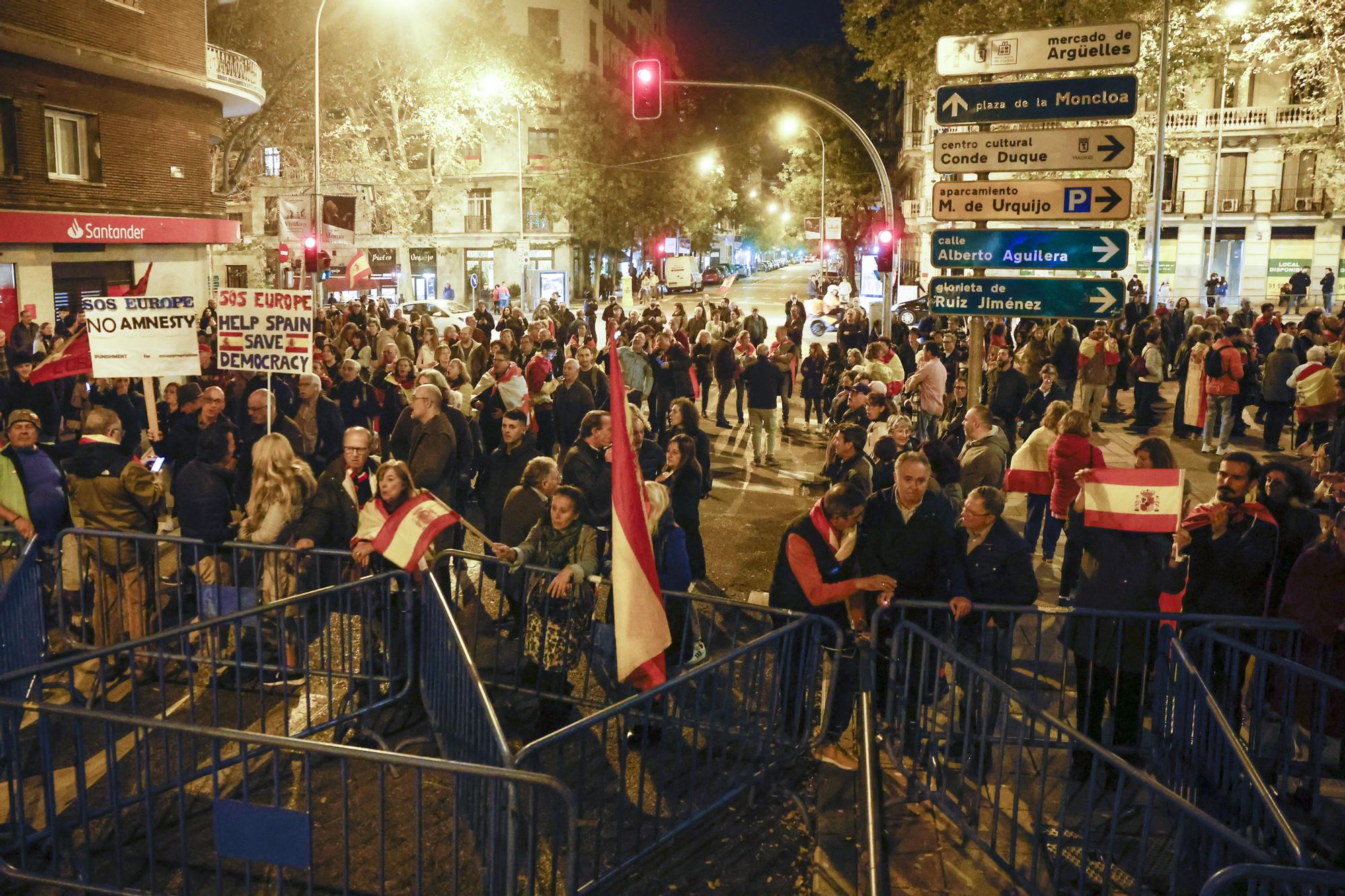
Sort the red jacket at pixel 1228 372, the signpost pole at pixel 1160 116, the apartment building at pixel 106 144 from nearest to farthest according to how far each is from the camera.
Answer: the red jacket at pixel 1228 372 → the apartment building at pixel 106 144 → the signpost pole at pixel 1160 116

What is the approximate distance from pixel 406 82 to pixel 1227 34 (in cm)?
2442

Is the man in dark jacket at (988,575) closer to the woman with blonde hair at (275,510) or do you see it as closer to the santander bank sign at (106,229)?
the woman with blonde hair at (275,510)

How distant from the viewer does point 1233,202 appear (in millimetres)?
50094

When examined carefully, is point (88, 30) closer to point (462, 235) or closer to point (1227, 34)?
point (1227, 34)

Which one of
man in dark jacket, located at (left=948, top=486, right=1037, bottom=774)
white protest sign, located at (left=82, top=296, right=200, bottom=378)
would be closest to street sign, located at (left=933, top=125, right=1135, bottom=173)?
man in dark jacket, located at (left=948, top=486, right=1037, bottom=774)

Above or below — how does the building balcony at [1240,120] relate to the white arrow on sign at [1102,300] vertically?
above

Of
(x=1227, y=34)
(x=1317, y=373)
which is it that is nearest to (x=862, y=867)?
(x=1317, y=373)

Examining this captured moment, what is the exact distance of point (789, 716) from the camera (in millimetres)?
6293

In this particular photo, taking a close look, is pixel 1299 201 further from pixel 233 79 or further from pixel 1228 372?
pixel 233 79

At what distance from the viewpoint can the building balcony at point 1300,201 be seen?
48.6m

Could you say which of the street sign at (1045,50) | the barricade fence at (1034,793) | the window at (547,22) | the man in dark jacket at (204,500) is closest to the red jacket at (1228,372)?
the street sign at (1045,50)

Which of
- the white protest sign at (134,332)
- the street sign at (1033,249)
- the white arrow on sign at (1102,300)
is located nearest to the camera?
the white arrow on sign at (1102,300)

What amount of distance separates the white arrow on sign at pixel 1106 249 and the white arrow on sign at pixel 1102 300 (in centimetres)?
26

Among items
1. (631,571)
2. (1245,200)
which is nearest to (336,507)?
(631,571)
